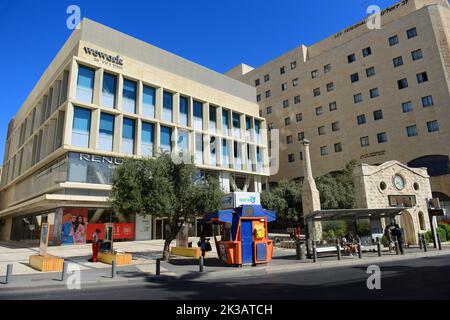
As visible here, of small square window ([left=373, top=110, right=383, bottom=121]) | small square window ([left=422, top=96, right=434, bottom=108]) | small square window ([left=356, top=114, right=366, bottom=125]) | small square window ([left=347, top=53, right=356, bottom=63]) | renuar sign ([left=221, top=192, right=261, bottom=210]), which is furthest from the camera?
small square window ([left=347, top=53, right=356, bottom=63])

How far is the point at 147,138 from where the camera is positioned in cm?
3403

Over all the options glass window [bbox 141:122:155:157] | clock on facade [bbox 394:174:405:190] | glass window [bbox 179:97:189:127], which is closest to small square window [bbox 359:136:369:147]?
clock on facade [bbox 394:174:405:190]

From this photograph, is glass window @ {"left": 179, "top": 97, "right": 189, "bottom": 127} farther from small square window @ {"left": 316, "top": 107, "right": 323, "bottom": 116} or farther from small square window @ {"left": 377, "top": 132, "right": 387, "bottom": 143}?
small square window @ {"left": 377, "top": 132, "right": 387, "bottom": 143}

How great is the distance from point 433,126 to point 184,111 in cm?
3153

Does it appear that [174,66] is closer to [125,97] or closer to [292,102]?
[125,97]

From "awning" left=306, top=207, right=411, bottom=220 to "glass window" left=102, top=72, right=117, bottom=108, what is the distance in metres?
23.7

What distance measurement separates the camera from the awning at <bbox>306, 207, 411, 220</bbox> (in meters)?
17.6

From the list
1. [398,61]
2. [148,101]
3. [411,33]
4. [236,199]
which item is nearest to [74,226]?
[148,101]

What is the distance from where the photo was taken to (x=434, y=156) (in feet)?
125

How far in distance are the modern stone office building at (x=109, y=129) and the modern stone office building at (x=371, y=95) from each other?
11.9 metres

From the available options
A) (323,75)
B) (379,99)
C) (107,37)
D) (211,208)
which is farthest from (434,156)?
(107,37)

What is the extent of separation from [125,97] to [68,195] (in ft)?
39.7

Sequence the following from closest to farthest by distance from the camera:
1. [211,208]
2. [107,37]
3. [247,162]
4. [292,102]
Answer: [211,208] < [107,37] < [247,162] < [292,102]

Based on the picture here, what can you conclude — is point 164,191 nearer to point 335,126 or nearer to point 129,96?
point 129,96
